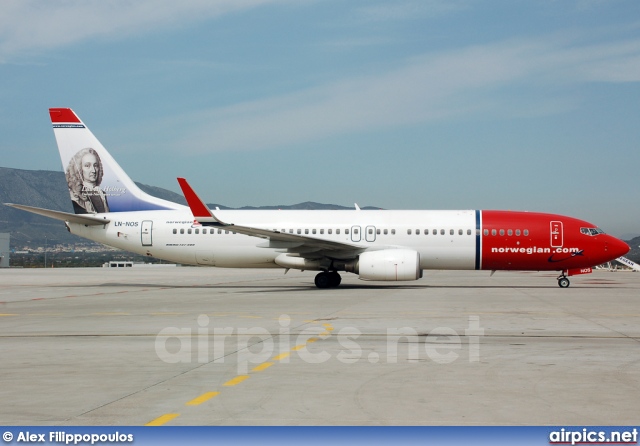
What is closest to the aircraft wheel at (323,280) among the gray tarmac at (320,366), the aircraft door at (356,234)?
the aircraft door at (356,234)

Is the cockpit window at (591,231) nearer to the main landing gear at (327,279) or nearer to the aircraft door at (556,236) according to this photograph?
the aircraft door at (556,236)

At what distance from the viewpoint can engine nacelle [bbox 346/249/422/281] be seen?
91.6 feet

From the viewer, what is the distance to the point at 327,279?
30391 mm

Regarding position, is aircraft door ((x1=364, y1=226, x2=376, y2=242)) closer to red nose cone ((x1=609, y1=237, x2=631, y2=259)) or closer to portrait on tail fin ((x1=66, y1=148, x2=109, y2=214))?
red nose cone ((x1=609, y1=237, x2=631, y2=259))

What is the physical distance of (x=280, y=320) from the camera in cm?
1658

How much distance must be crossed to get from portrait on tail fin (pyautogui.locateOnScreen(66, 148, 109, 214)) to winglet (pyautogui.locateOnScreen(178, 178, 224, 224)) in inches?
266

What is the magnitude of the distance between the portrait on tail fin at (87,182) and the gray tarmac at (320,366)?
1393 cm

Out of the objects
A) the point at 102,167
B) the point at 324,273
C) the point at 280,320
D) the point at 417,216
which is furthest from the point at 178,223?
the point at 280,320

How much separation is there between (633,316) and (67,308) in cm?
1467

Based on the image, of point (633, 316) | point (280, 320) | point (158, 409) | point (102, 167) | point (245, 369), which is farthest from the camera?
point (102, 167)

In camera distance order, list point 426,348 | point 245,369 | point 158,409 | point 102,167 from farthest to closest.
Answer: point 102,167, point 426,348, point 245,369, point 158,409

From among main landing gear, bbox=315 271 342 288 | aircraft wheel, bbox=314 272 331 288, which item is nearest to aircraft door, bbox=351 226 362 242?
main landing gear, bbox=315 271 342 288

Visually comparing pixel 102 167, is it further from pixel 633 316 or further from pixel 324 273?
pixel 633 316

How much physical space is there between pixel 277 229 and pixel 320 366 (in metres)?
21.7
